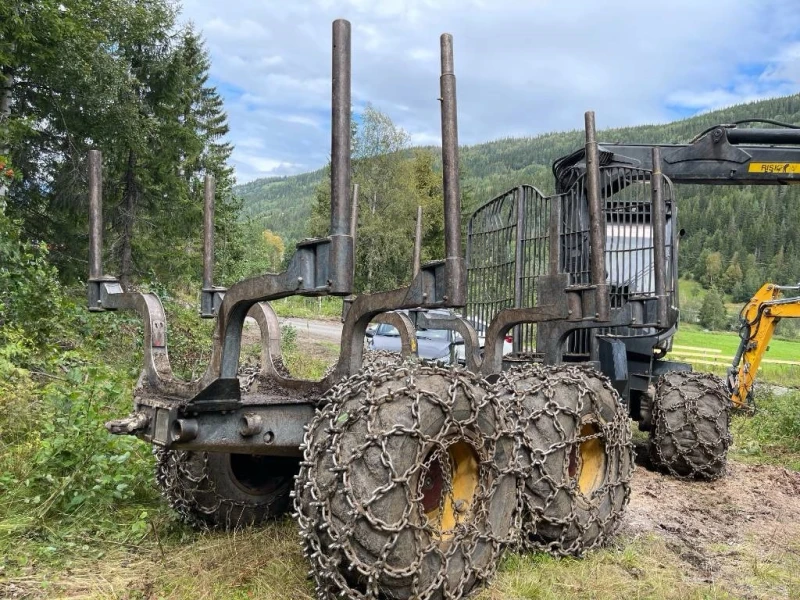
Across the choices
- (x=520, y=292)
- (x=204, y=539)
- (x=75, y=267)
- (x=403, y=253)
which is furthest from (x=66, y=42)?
(x=403, y=253)

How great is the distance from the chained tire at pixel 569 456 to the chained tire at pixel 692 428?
1.86m

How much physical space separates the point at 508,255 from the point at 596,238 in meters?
1.98

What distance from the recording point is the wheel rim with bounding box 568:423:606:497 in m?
3.92

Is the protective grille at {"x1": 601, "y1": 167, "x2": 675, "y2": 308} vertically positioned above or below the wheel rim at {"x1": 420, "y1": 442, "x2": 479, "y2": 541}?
above

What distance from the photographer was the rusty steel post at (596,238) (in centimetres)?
385

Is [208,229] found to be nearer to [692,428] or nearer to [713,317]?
[692,428]

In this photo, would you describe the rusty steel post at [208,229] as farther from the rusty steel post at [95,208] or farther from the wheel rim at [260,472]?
the wheel rim at [260,472]

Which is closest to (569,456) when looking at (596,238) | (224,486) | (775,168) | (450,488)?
(450,488)

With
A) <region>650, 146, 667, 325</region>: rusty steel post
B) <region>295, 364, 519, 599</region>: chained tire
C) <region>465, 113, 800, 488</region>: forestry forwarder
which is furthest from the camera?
<region>465, 113, 800, 488</region>: forestry forwarder

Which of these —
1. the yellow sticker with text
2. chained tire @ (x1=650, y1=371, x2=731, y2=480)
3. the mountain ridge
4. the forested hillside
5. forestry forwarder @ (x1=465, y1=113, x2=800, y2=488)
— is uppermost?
Answer: the mountain ridge

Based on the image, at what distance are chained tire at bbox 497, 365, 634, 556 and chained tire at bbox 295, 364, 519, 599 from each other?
0.44 m

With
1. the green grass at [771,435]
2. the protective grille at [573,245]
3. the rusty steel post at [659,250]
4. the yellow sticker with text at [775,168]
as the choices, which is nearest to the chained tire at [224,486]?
the protective grille at [573,245]

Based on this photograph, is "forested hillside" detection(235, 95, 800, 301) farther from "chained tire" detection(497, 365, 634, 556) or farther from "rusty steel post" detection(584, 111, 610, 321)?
"chained tire" detection(497, 365, 634, 556)

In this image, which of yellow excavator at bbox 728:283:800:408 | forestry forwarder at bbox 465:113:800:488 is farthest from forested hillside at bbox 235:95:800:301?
forestry forwarder at bbox 465:113:800:488
